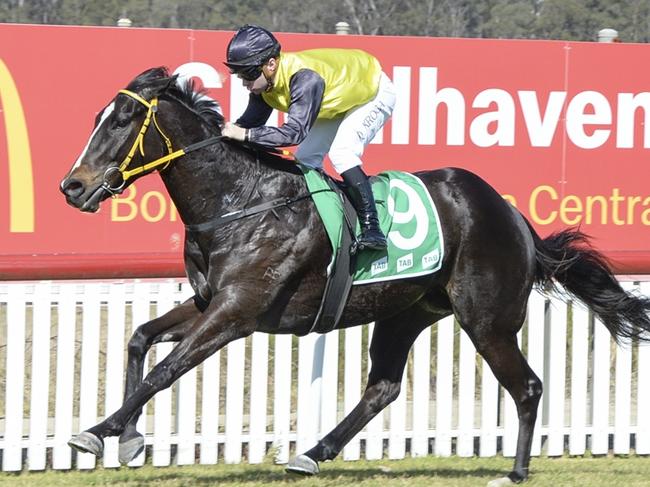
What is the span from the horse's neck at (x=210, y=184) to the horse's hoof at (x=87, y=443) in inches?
37.2

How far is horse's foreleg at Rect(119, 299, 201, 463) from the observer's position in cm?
490

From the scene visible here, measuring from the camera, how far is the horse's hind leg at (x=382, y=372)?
550 centimetres

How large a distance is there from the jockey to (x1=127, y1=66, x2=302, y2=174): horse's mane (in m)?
0.11

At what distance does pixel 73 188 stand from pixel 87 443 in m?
0.95

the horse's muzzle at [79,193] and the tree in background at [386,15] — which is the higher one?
the tree in background at [386,15]

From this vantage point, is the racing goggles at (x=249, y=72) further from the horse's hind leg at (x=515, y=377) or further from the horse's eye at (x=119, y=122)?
the horse's hind leg at (x=515, y=377)

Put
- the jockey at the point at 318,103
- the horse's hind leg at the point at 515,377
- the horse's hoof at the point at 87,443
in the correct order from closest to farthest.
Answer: the horse's hoof at the point at 87,443 → the jockey at the point at 318,103 → the horse's hind leg at the point at 515,377

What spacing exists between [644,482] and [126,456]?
230 cm

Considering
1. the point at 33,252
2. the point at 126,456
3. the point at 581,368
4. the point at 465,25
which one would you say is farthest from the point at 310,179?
the point at 465,25

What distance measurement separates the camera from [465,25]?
22.0 meters

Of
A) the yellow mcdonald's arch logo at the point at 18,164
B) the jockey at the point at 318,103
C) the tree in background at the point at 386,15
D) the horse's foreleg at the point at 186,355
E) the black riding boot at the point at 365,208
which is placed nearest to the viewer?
the horse's foreleg at the point at 186,355

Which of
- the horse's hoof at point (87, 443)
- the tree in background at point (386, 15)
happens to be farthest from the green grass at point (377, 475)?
the tree in background at point (386, 15)

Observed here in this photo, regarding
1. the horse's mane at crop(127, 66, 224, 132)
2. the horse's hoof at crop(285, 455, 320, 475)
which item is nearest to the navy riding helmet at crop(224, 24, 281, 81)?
the horse's mane at crop(127, 66, 224, 132)

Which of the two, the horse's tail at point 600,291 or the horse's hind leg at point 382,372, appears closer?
the horse's hind leg at point 382,372
